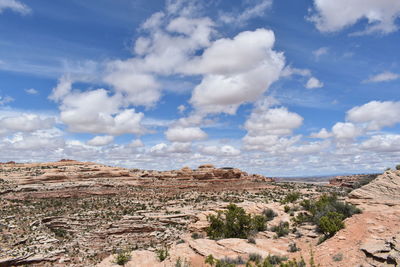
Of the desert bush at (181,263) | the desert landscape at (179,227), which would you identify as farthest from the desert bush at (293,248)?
the desert bush at (181,263)

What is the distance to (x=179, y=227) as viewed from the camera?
1106 inches

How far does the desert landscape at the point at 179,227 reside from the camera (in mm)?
14266

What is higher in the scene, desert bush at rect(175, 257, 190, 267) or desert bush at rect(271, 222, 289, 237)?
desert bush at rect(271, 222, 289, 237)

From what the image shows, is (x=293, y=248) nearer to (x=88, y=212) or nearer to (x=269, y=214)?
(x=269, y=214)

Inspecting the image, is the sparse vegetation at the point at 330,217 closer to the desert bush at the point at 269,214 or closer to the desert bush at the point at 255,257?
the desert bush at the point at 269,214

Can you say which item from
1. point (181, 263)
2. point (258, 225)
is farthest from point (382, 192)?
point (181, 263)

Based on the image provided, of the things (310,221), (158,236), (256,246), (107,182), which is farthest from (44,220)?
(310,221)

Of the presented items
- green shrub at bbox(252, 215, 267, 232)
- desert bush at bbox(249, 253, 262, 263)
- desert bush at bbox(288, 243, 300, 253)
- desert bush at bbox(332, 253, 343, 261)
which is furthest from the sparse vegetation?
desert bush at bbox(249, 253, 262, 263)

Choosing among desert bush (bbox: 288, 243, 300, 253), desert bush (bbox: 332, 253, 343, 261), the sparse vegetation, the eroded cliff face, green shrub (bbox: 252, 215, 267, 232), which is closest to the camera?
desert bush (bbox: 332, 253, 343, 261)

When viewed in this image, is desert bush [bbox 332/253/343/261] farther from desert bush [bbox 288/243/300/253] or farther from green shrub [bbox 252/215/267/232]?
green shrub [bbox 252/215/267/232]

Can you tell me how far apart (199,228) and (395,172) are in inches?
663

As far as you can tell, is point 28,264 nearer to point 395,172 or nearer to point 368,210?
point 368,210

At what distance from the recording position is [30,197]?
4431 cm

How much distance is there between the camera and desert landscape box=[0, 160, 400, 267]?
14.3 meters
